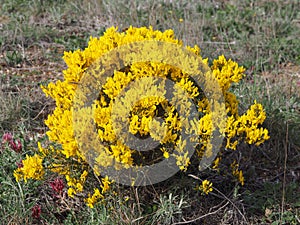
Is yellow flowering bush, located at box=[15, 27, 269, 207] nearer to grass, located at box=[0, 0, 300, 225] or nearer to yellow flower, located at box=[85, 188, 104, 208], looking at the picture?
yellow flower, located at box=[85, 188, 104, 208]

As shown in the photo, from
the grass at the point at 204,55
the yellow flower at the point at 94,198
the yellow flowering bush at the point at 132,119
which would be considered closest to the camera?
the yellow flowering bush at the point at 132,119

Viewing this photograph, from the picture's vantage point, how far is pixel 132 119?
8.27 feet

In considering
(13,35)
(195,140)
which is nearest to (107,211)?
(195,140)

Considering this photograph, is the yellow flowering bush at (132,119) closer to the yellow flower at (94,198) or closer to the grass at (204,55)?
the yellow flower at (94,198)

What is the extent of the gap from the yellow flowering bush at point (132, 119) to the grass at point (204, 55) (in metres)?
0.27

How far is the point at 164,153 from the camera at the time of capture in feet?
8.54

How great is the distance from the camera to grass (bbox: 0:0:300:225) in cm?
291

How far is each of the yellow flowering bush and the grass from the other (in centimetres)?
27

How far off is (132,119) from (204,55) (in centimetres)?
245

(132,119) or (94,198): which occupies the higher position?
(132,119)

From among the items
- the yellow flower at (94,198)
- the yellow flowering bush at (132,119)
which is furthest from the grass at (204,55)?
the yellow flowering bush at (132,119)

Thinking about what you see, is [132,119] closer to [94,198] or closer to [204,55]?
[94,198]

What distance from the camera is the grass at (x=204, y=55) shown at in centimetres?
291

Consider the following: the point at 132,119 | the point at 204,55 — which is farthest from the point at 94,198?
the point at 204,55
